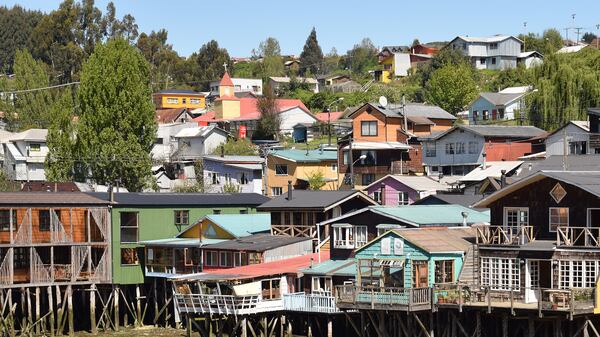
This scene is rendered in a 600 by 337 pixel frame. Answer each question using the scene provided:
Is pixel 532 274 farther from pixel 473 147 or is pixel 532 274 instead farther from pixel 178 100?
pixel 178 100

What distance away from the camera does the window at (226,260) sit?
58000 millimetres

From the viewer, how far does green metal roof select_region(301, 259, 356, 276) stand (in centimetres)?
4969

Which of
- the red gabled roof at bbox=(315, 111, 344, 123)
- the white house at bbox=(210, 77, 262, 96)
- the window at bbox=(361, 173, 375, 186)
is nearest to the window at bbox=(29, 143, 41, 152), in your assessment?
the red gabled roof at bbox=(315, 111, 344, 123)

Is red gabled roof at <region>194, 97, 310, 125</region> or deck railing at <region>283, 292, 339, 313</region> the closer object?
deck railing at <region>283, 292, 339, 313</region>

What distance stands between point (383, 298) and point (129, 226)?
2229 cm

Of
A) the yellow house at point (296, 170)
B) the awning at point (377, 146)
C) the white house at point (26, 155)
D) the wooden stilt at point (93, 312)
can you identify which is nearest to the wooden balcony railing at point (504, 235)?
the wooden stilt at point (93, 312)

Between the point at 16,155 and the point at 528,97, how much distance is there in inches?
1837

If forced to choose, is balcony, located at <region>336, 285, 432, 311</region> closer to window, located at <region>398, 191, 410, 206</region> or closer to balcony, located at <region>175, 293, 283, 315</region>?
balcony, located at <region>175, 293, 283, 315</region>

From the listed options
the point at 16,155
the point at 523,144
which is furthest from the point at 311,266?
the point at 16,155

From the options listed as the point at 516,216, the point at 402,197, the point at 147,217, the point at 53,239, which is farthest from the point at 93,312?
the point at 516,216

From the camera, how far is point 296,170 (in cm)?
8300

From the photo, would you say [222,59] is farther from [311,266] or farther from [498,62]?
[311,266]

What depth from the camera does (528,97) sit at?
97.4 meters

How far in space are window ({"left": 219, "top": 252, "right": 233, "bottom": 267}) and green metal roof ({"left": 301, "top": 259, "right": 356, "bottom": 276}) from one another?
6841 mm
